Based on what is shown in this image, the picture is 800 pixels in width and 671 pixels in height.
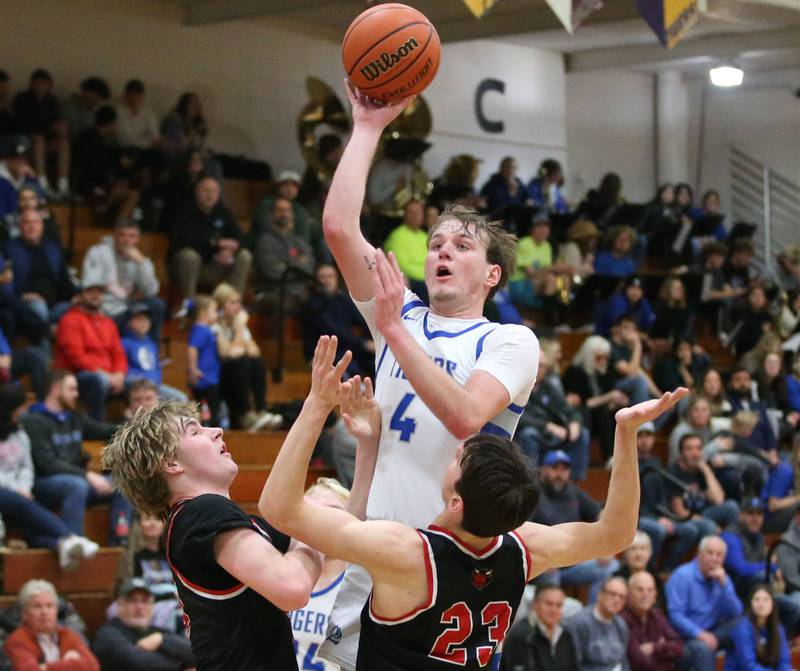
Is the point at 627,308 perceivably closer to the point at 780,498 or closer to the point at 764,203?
the point at 780,498

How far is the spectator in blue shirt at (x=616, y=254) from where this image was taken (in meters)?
16.1

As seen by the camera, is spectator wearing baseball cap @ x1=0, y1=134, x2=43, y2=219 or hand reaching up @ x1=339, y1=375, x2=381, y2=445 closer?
hand reaching up @ x1=339, y1=375, x2=381, y2=445

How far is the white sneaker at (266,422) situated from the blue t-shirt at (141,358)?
0.85 m

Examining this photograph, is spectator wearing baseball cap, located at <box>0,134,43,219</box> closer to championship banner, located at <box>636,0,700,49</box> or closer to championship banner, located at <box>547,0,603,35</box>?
championship banner, located at <box>547,0,603,35</box>

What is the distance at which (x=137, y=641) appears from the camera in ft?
27.1

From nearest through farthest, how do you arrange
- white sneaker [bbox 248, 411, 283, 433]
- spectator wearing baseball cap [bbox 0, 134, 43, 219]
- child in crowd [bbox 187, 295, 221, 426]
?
child in crowd [bbox 187, 295, 221, 426]
white sneaker [bbox 248, 411, 283, 433]
spectator wearing baseball cap [bbox 0, 134, 43, 219]

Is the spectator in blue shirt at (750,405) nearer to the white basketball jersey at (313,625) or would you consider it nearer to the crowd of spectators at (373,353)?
the crowd of spectators at (373,353)

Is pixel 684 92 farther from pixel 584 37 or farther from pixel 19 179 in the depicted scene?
pixel 19 179

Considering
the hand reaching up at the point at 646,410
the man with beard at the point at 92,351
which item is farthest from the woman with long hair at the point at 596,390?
the hand reaching up at the point at 646,410

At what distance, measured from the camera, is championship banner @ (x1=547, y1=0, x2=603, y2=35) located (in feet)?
26.6

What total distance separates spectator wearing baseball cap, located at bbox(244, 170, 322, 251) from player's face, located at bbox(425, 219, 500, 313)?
29.6ft

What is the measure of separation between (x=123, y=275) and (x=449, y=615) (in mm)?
8229

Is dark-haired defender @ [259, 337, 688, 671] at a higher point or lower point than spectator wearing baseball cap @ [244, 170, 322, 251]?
lower

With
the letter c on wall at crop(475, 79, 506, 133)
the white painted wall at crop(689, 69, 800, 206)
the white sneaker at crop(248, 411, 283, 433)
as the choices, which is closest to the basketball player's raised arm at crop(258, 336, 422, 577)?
the white sneaker at crop(248, 411, 283, 433)
